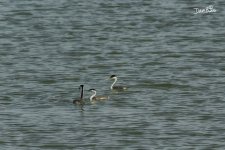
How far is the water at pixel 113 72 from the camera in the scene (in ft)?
92.3

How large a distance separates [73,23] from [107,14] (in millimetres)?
3058

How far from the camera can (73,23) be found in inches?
1907

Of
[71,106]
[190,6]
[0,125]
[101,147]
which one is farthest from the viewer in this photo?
[190,6]

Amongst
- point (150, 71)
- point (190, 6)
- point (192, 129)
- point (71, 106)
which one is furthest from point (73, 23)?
point (192, 129)

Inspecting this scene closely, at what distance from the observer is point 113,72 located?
36719 mm

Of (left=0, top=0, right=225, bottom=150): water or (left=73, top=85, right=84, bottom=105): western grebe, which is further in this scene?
A: (left=73, top=85, right=84, bottom=105): western grebe

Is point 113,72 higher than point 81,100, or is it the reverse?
point 113,72

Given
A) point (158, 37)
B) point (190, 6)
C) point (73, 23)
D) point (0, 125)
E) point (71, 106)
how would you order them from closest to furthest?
point (0, 125) → point (71, 106) → point (158, 37) → point (73, 23) → point (190, 6)

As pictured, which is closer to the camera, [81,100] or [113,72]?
[81,100]

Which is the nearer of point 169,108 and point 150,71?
point 169,108

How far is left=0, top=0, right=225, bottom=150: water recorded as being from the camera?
92.3 feet

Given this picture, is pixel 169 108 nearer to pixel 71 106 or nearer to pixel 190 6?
pixel 71 106

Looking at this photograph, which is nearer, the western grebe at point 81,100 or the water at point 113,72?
the water at point 113,72

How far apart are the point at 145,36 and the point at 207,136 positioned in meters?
16.6
